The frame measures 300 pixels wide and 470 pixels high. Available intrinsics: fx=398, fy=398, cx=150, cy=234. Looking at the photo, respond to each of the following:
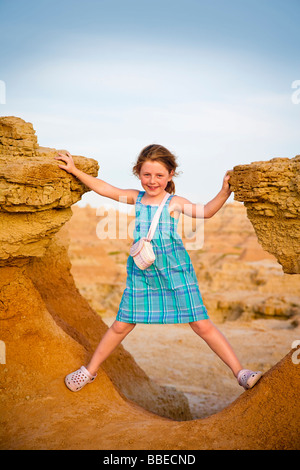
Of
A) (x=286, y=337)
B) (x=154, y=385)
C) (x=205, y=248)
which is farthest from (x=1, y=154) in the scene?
(x=205, y=248)

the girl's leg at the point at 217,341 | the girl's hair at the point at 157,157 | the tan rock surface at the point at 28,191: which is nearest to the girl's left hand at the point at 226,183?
the girl's hair at the point at 157,157

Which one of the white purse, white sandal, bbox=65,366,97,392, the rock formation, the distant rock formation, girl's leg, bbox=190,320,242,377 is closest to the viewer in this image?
the rock formation

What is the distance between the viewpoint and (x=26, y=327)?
135 inches

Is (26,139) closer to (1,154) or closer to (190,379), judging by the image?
(1,154)

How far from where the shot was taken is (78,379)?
10.3 ft

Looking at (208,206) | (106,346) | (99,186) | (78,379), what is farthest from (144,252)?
(78,379)

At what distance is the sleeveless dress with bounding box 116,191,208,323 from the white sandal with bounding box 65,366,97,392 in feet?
1.70

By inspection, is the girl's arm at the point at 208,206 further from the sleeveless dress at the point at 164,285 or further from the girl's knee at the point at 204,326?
the girl's knee at the point at 204,326

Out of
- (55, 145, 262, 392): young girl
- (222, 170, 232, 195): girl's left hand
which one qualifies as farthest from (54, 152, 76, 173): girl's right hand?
(222, 170, 232, 195): girl's left hand

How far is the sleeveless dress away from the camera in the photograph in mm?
3084

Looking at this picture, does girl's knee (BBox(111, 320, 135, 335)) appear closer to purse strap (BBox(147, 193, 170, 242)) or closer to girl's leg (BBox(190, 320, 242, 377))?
girl's leg (BBox(190, 320, 242, 377))

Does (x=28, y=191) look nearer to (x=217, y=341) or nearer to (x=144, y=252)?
(x=144, y=252)

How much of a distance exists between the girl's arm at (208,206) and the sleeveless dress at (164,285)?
0.12 m

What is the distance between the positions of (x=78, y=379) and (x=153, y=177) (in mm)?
1696
